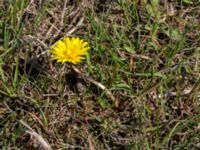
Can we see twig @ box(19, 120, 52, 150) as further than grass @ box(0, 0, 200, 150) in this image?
No

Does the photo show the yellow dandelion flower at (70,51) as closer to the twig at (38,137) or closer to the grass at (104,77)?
the grass at (104,77)

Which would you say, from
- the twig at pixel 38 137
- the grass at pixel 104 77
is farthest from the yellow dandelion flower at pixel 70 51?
the twig at pixel 38 137

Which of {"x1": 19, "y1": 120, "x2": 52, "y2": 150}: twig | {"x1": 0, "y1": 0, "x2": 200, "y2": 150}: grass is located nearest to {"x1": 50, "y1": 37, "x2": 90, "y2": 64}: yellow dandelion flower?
{"x1": 0, "y1": 0, "x2": 200, "y2": 150}: grass

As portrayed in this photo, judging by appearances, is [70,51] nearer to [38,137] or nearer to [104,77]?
[104,77]

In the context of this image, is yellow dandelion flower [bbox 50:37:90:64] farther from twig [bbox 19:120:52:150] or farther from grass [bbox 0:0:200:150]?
twig [bbox 19:120:52:150]

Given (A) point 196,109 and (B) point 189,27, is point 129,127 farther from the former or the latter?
(B) point 189,27

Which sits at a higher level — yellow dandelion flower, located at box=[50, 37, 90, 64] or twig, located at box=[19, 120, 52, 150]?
yellow dandelion flower, located at box=[50, 37, 90, 64]
